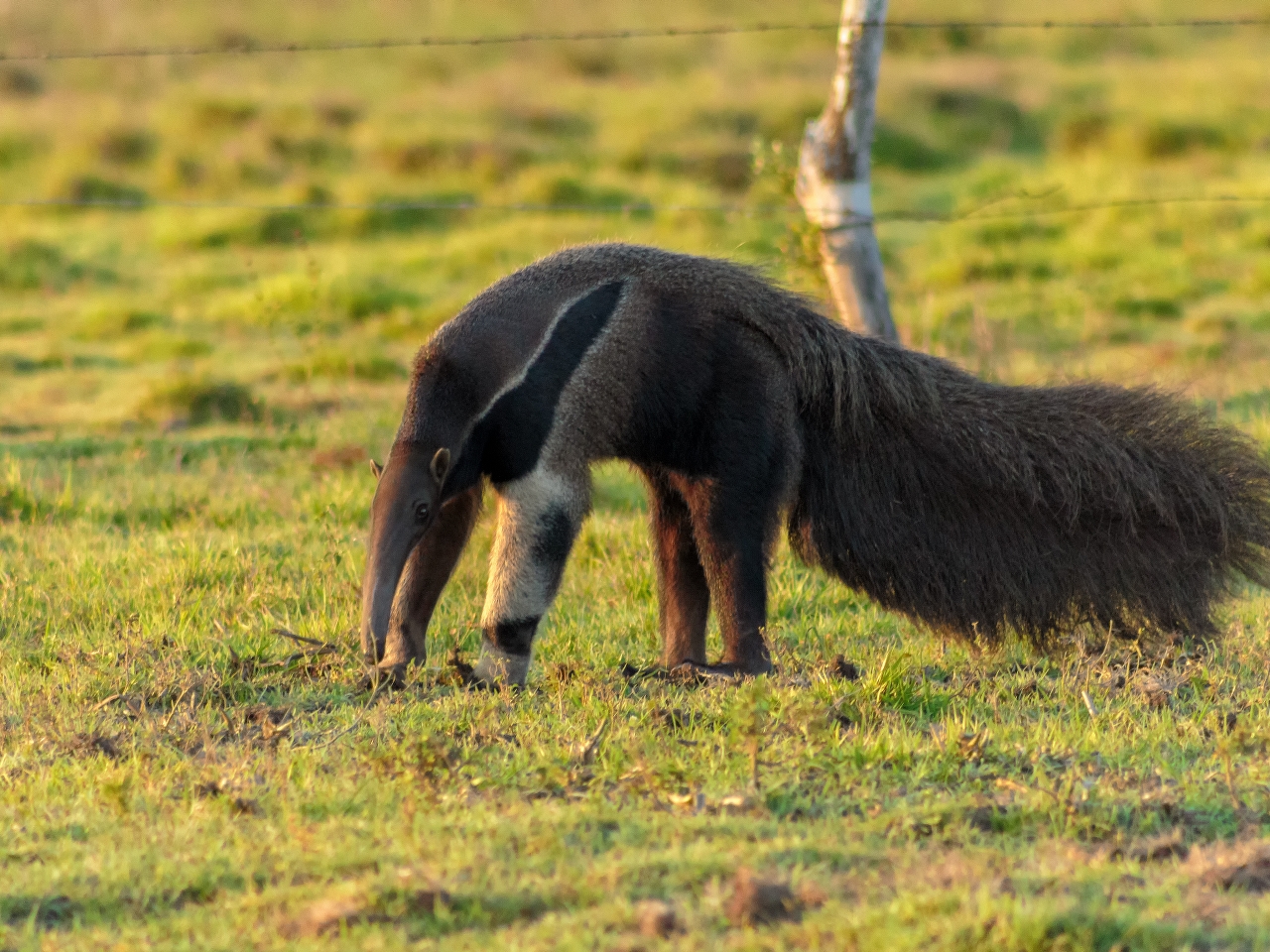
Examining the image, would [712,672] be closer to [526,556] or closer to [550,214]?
[526,556]

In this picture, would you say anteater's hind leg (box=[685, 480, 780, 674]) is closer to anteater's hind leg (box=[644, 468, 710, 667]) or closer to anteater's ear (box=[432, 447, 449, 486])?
anteater's hind leg (box=[644, 468, 710, 667])

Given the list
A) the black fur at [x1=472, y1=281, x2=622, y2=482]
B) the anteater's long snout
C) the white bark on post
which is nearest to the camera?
the anteater's long snout

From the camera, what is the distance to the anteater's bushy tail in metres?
5.52

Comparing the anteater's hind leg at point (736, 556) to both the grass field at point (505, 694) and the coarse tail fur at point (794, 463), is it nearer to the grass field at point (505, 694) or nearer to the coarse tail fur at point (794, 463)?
the coarse tail fur at point (794, 463)

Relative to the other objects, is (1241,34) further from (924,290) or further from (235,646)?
(235,646)

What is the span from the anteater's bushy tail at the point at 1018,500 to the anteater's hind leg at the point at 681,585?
1.60ft

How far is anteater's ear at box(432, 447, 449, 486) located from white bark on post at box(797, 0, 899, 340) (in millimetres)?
4134

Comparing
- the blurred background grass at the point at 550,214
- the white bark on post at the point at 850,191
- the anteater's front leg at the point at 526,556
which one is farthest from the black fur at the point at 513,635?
the white bark on post at the point at 850,191

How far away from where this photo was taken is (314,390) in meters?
11.6

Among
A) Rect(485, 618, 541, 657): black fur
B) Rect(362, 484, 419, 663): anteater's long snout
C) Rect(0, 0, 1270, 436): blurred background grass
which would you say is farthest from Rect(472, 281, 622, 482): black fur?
Rect(0, 0, 1270, 436): blurred background grass

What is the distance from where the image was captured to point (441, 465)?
5082 mm

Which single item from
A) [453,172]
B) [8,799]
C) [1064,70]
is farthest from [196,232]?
[1064,70]

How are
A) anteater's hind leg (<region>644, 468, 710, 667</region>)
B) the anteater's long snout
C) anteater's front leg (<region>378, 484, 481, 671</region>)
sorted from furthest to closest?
anteater's hind leg (<region>644, 468, 710, 667</region>) < anteater's front leg (<region>378, 484, 481, 671</region>) < the anteater's long snout

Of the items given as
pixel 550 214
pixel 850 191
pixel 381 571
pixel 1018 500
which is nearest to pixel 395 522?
pixel 381 571
